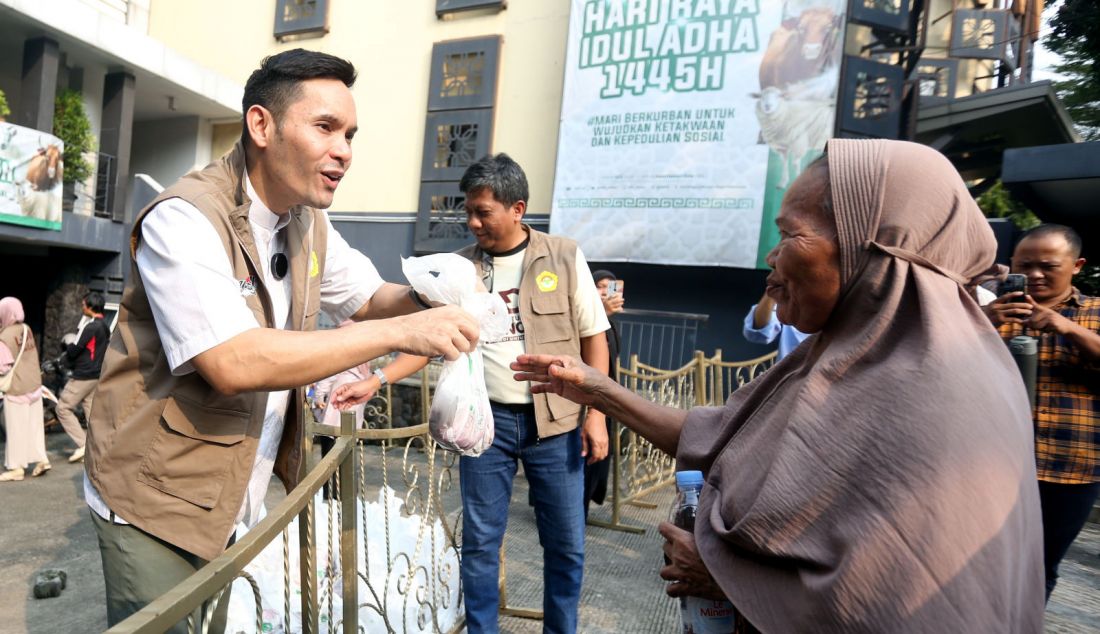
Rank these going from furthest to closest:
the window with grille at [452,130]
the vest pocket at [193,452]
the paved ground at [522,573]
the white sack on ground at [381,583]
A: the window with grille at [452,130] < the paved ground at [522,573] < the white sack on ground at [381,583] < the vest pocket at [193,452]

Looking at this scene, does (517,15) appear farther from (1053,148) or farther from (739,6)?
(1053,148)

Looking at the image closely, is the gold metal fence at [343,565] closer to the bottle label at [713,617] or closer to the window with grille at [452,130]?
the bottle label at [713,617]

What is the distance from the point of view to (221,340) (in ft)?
4.47

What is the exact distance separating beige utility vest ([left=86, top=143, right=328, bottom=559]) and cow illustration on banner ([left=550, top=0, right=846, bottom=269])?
8.51 m

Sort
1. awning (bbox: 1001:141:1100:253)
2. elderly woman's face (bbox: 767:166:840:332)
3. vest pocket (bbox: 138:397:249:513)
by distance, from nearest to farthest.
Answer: elderly woman's face (bbox: 767:166:840:332) → vest pocket (bbox: 138:397:249:513) → awning (bbox: 1001:141:1100:253)

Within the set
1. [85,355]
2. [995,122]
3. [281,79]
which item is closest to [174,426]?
[281,79]

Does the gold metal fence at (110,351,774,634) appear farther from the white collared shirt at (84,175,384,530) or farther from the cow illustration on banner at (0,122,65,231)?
the cow illustration on banner at (0,122,65,231)

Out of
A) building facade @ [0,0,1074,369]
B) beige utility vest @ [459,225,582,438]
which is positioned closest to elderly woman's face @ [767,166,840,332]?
beige utility vest @ [459,225,582,438]

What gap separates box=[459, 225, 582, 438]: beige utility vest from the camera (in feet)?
8.79

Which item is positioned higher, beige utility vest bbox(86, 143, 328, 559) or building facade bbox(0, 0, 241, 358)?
building facade bbox(0, 0, 241, 358)

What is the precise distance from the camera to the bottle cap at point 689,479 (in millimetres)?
1519

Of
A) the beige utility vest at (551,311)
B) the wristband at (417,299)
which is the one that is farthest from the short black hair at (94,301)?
the wristband at (417,299)

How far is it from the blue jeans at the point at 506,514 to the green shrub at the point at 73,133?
1113cm

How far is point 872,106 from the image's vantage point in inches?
362
